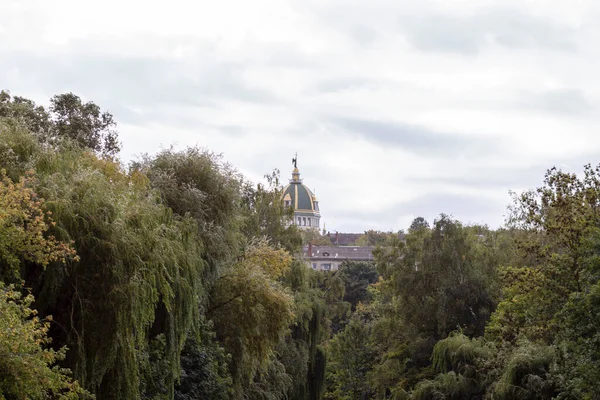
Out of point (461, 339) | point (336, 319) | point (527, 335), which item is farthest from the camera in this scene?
point (336, 319)

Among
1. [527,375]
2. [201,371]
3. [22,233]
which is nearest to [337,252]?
[527,375]

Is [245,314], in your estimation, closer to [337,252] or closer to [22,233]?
[22,233]

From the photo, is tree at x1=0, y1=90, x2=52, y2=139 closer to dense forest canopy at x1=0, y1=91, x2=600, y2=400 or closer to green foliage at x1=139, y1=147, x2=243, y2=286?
dense forest canopy at x1=0, y1=91, x2=600, y2=400

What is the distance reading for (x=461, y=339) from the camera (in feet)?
113

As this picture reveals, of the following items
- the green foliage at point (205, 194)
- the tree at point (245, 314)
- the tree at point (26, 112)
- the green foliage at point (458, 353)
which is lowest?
the green foliage at point (458, 353)

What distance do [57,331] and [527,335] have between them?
54.2 feet

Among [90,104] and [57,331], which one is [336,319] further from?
[57,331]

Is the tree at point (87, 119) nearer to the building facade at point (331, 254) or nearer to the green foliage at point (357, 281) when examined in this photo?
the green foliage at point (357, 281)

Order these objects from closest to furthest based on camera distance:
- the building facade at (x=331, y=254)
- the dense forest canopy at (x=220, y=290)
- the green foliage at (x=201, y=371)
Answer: the dense forest canopy at (x=220, y=290), the green foliage at (x=201, y=371), the building facade at (x=331, y=254)

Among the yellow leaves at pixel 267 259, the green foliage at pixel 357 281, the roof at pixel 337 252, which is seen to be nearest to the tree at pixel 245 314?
the yellow leaves at pixel 267 259

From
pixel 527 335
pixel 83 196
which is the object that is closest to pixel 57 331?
pixel 83 196

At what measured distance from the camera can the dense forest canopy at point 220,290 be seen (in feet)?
52.0

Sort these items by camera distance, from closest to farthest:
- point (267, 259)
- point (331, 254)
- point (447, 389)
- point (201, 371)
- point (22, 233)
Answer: point (22, 233)
point (201, 371)
point (267, 259)
point (447, 389)
point (331, 254)

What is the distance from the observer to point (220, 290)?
28.1 m
